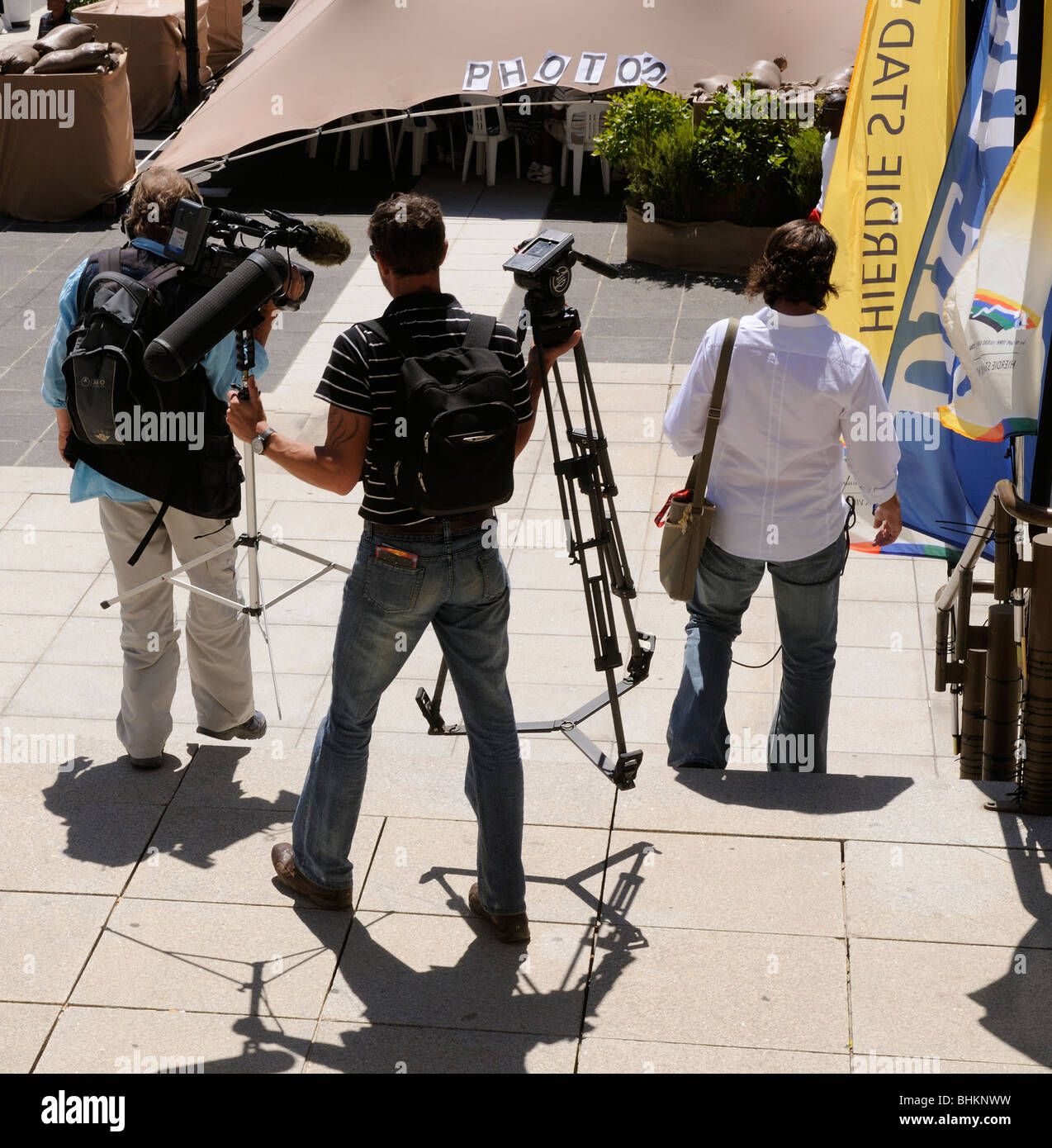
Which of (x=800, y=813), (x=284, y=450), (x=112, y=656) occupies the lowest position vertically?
(x=112, y=656)

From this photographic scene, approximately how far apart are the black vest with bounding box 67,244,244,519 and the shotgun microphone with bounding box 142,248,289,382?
0.82 meters

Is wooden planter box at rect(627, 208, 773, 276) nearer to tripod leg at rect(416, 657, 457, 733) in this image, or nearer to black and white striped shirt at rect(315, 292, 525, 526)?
tripod leg at rect(416, 657, 457, 733)

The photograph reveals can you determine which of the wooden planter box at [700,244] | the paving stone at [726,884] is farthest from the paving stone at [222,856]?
the wooden planter box at [700,244]

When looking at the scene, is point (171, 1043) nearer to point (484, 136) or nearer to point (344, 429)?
point (344, 429)

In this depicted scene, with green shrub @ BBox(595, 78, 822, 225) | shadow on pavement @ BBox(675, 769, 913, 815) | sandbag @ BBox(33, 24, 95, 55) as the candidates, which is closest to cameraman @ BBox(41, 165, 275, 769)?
shadow on pavement @ BBox(675, 769, 913, 815)

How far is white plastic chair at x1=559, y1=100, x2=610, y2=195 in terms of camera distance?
38.3 feet

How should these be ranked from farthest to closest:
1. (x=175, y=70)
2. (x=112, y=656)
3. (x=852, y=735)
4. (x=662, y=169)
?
(x=175, y=70)
(x=662, y=169)
(x=112, y=656)
(x=852, y=735)

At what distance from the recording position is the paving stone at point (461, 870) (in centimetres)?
372

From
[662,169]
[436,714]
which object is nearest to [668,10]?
[662,169]

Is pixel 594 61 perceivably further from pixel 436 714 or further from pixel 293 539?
pixel 436 714

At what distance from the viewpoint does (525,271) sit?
3.32 metres

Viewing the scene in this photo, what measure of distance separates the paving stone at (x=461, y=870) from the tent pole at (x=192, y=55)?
11.1 m

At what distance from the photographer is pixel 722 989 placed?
3.39m

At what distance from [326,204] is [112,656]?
21.8 ft
